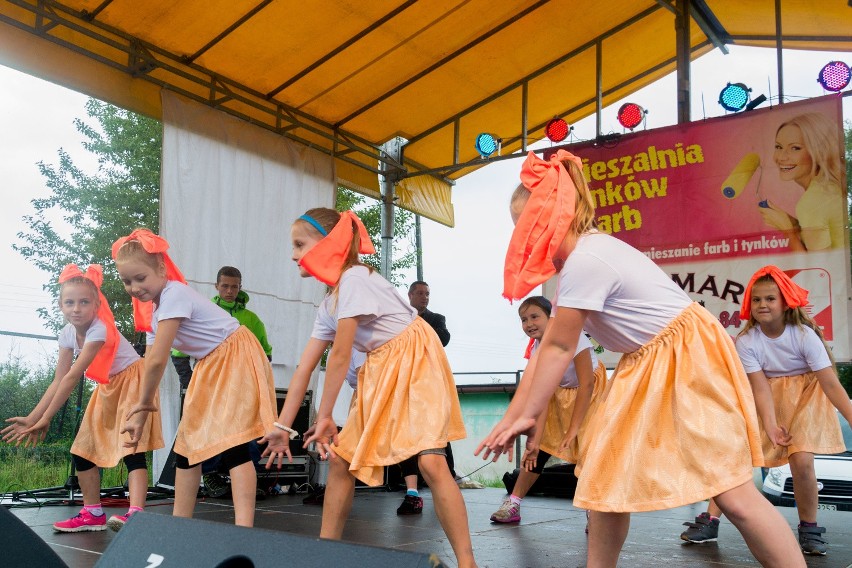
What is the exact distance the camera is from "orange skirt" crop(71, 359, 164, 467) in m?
4.56

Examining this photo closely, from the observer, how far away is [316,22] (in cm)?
659

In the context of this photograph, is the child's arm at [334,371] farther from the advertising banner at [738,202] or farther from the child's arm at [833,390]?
the advertising banner at [738,202]

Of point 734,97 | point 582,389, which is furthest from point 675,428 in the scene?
point 734,97

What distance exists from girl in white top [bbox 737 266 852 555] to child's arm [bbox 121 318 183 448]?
115 inches

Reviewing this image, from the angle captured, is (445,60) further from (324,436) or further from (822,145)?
(324,436)

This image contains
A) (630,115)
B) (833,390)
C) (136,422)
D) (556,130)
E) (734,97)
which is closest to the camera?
(136,422)

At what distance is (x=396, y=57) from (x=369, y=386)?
4951 millimetres

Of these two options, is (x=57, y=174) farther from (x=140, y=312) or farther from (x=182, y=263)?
(x=140, y=312)

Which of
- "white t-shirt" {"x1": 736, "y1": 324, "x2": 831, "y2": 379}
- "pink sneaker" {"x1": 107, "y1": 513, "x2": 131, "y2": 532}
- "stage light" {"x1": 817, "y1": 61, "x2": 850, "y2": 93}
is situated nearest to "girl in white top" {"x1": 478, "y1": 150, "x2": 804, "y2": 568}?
"white t-shirt" {"x1": 736, "y1": 324, "x2": 831, "y2": 379}

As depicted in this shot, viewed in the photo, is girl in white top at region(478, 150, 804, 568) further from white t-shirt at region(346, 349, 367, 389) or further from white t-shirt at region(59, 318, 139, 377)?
white t-shirt at region(59, 318, 139, 377)

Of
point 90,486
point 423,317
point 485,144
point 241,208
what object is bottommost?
point 90,486

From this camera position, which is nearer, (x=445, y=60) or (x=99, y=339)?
(x=99, y=339)

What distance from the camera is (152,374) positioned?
3475 mm

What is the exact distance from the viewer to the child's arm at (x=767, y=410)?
4.18 meters
